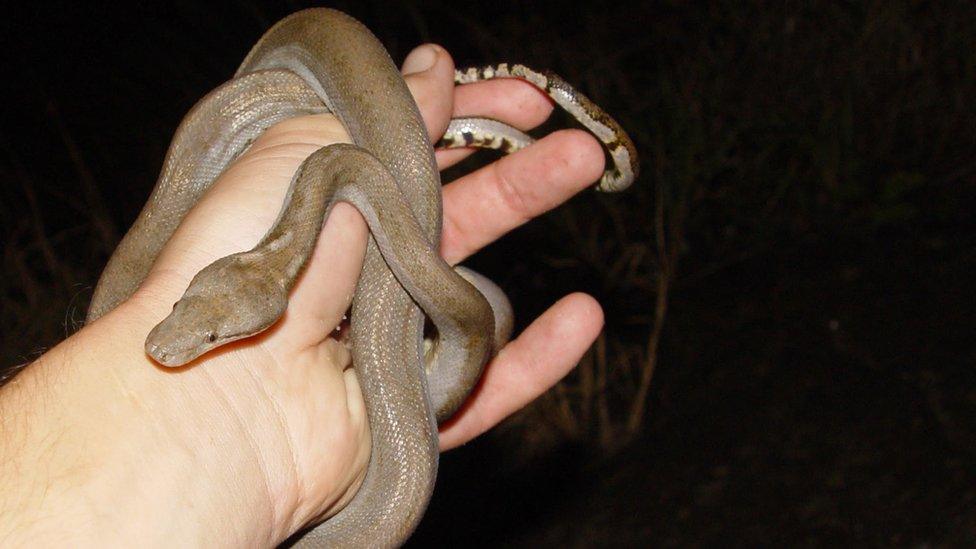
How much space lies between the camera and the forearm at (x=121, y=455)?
2.92 metres

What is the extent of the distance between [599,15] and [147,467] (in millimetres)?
12302

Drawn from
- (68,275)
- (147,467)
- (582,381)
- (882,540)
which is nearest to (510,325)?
(147,467)

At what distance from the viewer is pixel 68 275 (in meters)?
9.81

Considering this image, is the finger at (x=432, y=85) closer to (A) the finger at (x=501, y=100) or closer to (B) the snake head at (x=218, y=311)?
(A) the finger at (x=501, y=100)

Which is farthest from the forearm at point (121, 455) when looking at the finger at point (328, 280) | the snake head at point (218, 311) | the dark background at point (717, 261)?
the dark background at point (717, 261)

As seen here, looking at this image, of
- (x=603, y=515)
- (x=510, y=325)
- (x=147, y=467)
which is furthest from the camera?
(x=603, y=515)

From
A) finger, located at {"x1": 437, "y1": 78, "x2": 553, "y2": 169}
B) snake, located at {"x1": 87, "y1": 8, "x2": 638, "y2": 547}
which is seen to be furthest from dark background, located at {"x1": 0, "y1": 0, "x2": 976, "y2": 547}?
finger, located at {"x1": 437, "y1": 78, "x2": 553, "y2": 169}

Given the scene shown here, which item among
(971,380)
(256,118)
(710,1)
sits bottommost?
(971,380)

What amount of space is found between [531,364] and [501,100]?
1.68m

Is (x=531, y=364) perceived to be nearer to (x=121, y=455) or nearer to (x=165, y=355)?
(x=165, y=355)

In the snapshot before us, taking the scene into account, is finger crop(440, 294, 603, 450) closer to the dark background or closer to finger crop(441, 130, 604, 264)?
finger crop(441, 130, 604, 264)

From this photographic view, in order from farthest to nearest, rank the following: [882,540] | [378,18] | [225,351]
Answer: [378,18], [882,540], [225,351]

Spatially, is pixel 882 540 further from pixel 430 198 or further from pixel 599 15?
pixel 599 15

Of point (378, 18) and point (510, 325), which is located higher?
point (378, 18)
